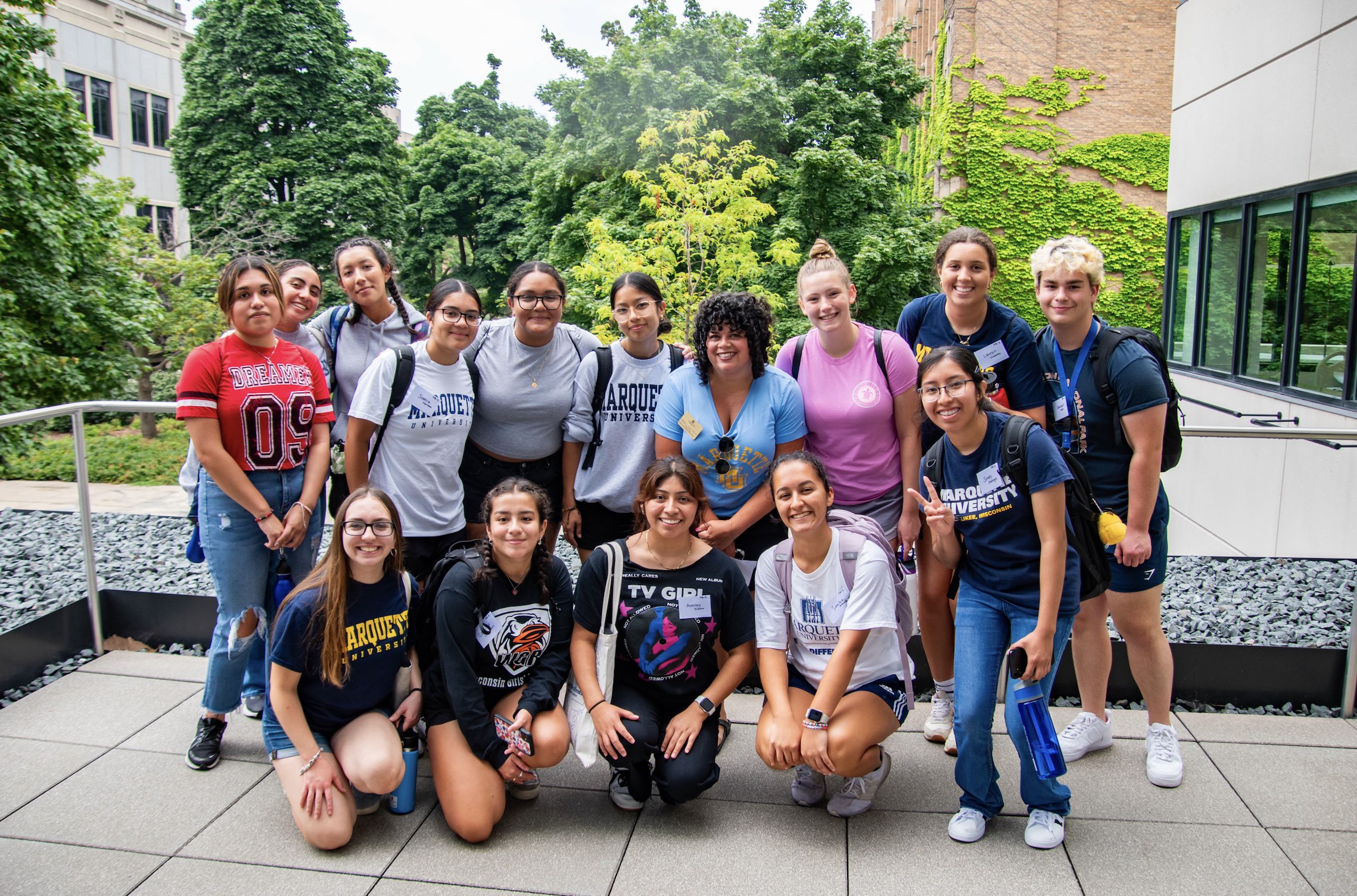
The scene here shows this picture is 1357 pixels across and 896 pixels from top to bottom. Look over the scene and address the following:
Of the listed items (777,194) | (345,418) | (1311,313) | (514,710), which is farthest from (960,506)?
(777,194)

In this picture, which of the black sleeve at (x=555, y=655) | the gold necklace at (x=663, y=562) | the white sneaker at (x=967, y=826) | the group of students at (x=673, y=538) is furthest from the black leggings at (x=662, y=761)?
the white sneaker at (x=967, y=826)

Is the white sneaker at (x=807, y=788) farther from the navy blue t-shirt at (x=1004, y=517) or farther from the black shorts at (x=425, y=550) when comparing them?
the black shorts at (x=425, y=550)

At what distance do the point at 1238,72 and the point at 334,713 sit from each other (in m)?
9.46

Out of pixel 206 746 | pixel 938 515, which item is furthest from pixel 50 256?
pixel 938 515

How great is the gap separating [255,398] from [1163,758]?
349 centimetres

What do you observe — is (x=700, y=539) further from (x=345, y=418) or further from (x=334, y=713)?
(x=345, y=418)

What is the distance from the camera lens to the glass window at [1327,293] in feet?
21.8

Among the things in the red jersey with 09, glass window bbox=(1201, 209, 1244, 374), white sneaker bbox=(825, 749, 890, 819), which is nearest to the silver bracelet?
the red jersey with 09

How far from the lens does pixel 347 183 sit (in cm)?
2331

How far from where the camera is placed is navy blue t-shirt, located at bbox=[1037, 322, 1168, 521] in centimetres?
290

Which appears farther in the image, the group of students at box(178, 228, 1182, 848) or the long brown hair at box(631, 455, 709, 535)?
the long brown hair at box(631, 455, 709, 535)

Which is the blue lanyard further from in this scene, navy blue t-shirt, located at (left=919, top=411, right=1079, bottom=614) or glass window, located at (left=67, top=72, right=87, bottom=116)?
glass window, located at (left=67, top=72, right=87, bottom=116)

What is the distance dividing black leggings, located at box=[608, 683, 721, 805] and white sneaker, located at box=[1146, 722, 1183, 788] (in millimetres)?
1558

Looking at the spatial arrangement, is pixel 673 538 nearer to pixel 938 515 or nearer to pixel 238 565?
pixel 938 515
